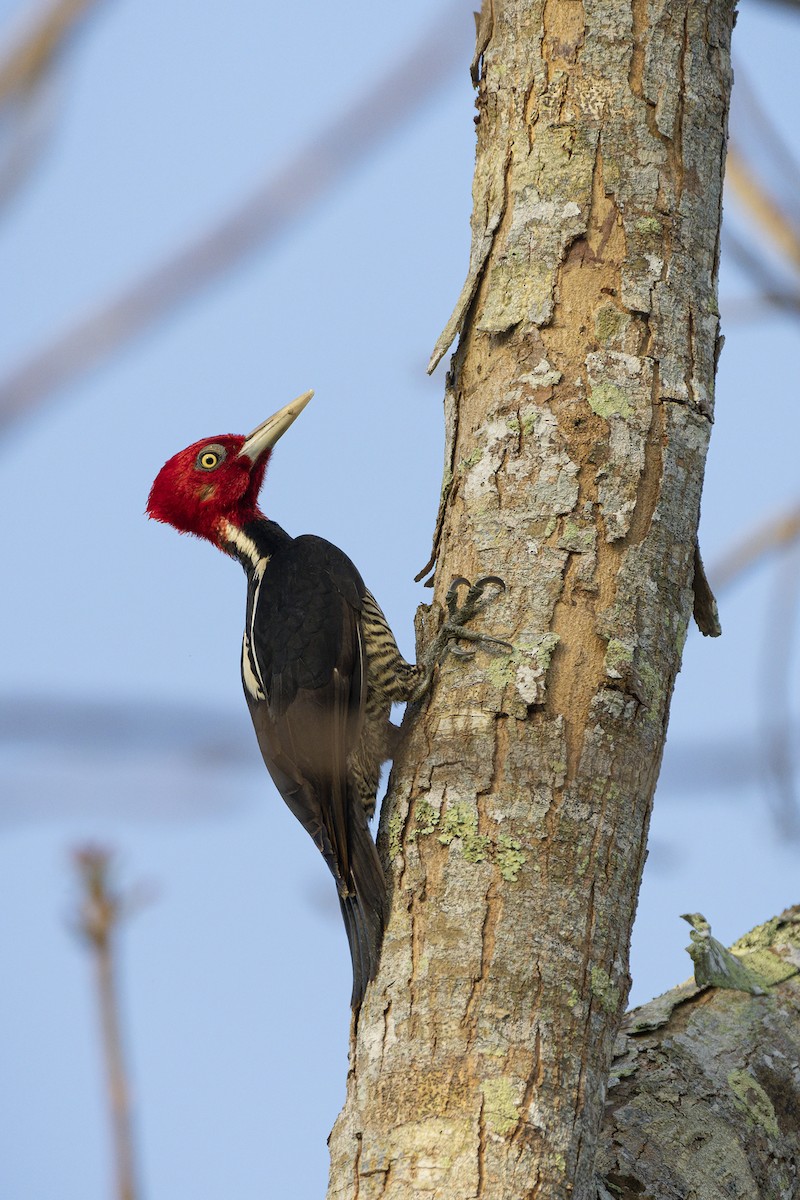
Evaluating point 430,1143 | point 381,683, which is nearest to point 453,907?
point 430,1143

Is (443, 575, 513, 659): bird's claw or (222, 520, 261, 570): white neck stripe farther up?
(222, 520, 261, 570): white neck stripe

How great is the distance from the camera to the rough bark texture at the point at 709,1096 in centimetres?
292

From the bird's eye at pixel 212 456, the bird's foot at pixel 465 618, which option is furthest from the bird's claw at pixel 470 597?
the bird's eye at pixel 212 456

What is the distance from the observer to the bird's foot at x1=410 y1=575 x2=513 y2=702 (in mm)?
3094

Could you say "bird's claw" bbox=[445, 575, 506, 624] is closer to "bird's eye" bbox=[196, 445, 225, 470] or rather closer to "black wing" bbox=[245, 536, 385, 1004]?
"black wing" bbox=[245, 536, 385, 1004]

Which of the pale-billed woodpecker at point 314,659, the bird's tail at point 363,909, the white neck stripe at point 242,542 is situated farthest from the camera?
the white neck stripe at point 242,542

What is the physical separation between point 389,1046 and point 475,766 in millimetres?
623

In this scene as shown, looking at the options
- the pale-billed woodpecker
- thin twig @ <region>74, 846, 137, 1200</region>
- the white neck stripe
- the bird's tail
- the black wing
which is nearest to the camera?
thin twig @ <region>74, 846, 137, 1200</region>

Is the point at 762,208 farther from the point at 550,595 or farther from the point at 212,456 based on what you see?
the point at 212,456

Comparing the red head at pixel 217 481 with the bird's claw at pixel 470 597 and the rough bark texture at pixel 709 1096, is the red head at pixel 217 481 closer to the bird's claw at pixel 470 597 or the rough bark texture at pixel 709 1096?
the bird's claw at pixel 470 597

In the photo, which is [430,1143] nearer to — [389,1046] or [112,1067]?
[389,1046]

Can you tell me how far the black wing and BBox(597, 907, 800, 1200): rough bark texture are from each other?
78cm

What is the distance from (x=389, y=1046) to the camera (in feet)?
8.54

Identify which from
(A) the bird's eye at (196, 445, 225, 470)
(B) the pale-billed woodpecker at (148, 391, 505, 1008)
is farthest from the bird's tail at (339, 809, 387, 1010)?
(A) the bird's eye at (196, 445, 225, 470)
